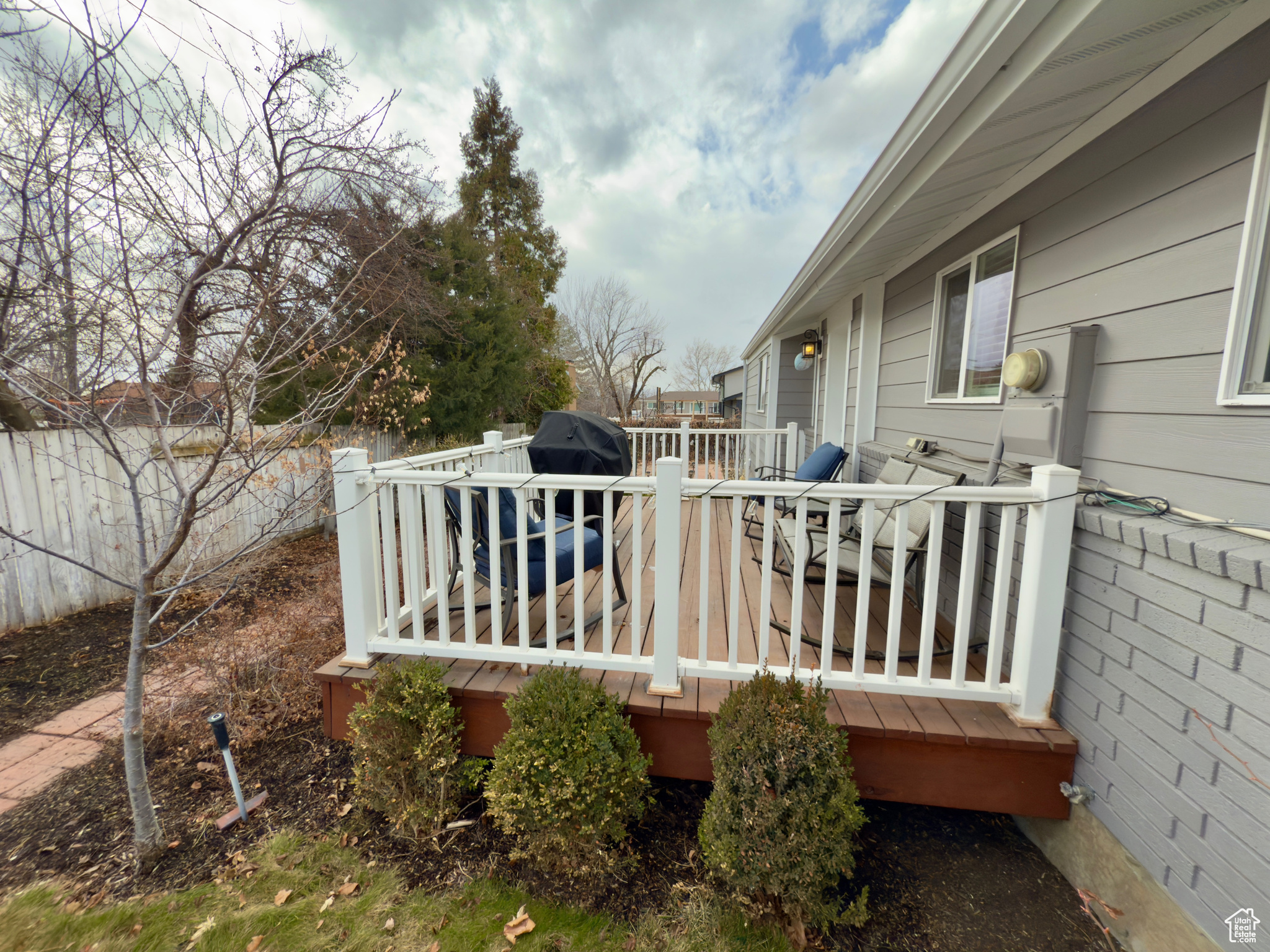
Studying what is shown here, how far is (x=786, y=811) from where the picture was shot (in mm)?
1666

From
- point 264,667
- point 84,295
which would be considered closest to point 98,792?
point 264,667

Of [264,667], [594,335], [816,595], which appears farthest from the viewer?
[594,335]

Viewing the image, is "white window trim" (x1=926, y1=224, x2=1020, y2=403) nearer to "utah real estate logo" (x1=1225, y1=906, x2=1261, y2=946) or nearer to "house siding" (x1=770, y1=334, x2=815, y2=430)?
"utah real estate logo" (x1=1225, y1=906, x2=1261, y2=946)

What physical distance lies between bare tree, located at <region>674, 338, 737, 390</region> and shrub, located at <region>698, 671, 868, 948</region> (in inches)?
1324

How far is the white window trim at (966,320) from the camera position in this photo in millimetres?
2617

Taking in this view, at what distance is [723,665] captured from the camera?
7.34 ft

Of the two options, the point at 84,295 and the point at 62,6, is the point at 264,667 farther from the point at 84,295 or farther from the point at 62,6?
the point at 62,6

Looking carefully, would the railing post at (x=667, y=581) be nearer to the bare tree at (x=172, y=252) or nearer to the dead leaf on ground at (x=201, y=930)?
the bare tree at (x=172, y=252)

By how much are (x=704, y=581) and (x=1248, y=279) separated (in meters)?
1.88

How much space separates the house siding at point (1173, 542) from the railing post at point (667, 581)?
1.50 meters

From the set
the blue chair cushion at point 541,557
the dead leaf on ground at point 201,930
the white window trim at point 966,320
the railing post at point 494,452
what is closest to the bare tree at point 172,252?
the dead leaf on ground at point 201,930

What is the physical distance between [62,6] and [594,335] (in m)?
19.1

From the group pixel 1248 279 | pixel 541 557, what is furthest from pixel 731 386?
pixel 1248 279

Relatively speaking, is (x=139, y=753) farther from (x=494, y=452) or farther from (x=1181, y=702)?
(x=1181, y=702)
